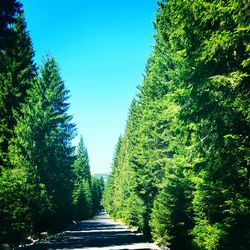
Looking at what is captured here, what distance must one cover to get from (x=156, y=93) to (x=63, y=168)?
592 inches

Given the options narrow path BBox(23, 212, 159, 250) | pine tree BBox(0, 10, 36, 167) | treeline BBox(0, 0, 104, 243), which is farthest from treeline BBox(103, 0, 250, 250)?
pine tree BBox(0, 10, 36, 167)

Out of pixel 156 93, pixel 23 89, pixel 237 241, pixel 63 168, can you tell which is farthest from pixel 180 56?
pixel 63 168

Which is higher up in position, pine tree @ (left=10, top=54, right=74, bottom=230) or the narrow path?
pine tree @ (left=10, top=54, right=74, bottom=230)

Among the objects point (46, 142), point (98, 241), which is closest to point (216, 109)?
point (98, 241)

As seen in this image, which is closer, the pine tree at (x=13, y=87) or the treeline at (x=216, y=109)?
the treeline at (x=216, y=109)

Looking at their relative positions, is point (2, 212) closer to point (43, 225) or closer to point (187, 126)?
point (187, 126)

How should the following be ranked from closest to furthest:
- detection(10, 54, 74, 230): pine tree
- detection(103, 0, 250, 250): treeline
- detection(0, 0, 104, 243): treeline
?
1. detection(103, 0, 250, 250): treeline
2. detection(0, 0, 104, 243): treeline
3. detection(10, 54, 74, 230): pine tree

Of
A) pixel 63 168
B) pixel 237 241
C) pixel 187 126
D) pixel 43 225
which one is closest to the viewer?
pixel 237 241

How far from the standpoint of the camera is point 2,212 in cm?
1783

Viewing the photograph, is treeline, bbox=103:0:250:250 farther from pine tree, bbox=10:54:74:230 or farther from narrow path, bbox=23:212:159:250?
pine tree, bbox=10:54:74:230

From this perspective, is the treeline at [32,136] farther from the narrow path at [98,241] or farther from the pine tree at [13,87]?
the narrow path at [98,241]

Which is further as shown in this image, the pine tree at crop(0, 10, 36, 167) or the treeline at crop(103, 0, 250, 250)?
the pine tree at crop(0, 10, 36, 167)

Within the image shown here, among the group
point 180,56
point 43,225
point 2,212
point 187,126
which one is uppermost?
point 180,56

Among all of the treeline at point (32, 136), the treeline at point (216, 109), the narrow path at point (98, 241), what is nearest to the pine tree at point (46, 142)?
the treeline at point (32, 136)
